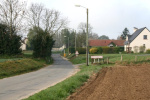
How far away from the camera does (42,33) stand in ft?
146

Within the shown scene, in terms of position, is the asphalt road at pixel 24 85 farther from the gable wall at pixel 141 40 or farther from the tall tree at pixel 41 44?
the gable wall at pixel 141 40

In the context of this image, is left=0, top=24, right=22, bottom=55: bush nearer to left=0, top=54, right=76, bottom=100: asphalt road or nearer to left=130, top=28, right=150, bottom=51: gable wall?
left=0, top=54, right=76, bottom=100: asphalt road

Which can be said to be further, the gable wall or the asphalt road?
the gable wall

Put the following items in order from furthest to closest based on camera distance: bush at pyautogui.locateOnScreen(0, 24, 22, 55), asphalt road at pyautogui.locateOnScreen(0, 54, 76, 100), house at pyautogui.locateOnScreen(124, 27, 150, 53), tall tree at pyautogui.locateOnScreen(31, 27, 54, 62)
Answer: house at pyautogui.locateOnScreen(124, 27, 150, 53), tall tree at pyautogui.locateOnScreen(31, 27, 54, 62), bush at pyautogui.locateOnScreen(0, 24, 22, 55), asphalt road at pyautogui.locateOnScreen(0, 54, 76, 100)

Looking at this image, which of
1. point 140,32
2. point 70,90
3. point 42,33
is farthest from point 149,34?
point 70,90

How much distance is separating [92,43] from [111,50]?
2506 cm

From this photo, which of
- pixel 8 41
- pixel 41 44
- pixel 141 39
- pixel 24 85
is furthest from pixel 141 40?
pixel 24 85

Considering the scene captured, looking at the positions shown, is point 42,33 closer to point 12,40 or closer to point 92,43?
point 12,40

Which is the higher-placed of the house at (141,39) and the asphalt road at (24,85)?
the house at (141,39)

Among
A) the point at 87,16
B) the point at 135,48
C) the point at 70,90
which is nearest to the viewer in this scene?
the point at 70,90

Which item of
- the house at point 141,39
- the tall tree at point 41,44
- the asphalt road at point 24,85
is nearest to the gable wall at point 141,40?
the house at point 141,39

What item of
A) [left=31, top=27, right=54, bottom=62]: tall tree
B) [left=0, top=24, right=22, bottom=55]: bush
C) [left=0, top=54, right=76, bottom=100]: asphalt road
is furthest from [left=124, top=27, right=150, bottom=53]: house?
[left=0, top=54, right=76, bottom=100]: asphalt road

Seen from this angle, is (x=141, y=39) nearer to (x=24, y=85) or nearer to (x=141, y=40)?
(x=141, y=40)

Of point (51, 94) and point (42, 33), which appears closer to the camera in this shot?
point (51, 94)
